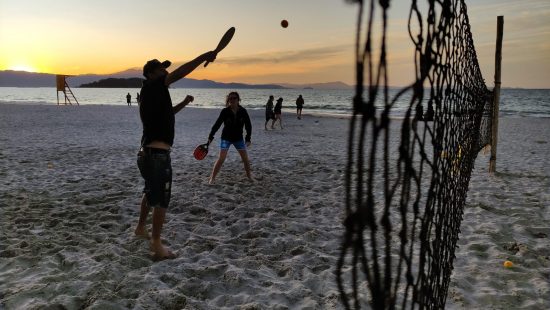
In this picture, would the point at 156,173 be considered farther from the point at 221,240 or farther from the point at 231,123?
the point at 231,123

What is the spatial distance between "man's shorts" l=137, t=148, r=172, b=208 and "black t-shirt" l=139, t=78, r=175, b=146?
0.12m

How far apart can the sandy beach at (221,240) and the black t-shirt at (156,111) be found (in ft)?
4.54

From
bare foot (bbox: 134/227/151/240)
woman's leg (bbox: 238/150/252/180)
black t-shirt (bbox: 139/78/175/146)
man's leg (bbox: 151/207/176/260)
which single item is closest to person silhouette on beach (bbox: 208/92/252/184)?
woman's leg (bbox: 238/150/252/180)

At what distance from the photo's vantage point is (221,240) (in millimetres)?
5141

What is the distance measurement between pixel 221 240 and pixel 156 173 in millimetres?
1465

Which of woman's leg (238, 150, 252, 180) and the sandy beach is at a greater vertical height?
woman's leg (238, 150, 252, 180)

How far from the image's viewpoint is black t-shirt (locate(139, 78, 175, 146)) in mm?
3922

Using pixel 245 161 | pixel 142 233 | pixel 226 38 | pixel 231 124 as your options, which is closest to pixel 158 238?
pixel 142 233

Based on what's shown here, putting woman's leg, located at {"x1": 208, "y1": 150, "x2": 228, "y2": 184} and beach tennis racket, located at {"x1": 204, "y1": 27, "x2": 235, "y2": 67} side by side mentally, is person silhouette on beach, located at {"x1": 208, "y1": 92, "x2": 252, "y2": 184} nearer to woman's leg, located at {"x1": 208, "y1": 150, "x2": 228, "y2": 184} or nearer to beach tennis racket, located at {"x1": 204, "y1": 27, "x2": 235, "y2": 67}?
woman's leg, located at {"x1": 208, "y1": 150, "x2": 228, "y2": 184}

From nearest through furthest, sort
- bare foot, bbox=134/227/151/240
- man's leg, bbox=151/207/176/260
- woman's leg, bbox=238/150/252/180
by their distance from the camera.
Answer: man's leg, bbox=151/207/176/260, bare foot, bbox=134/227/151/240, woman's leg, bbox=238/150/252/180

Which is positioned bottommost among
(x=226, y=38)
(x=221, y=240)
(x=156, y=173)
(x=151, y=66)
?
(x=221, y=240)

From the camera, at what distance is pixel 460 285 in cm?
404

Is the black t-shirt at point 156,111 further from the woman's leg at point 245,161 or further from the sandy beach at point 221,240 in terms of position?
the woman's leg at point 245,161

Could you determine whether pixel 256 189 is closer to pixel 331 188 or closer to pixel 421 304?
pixel 331 188
